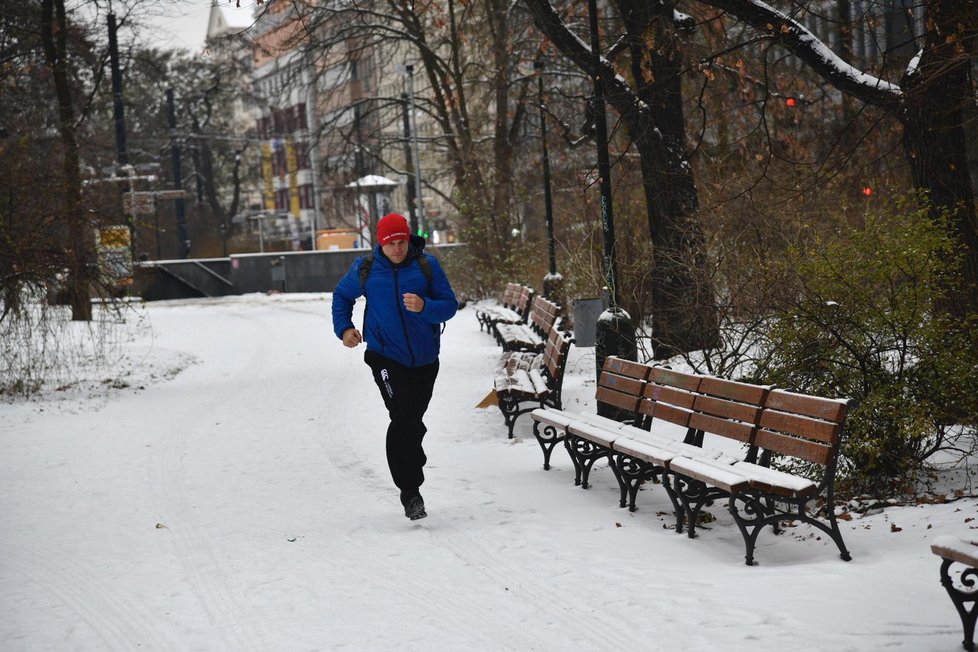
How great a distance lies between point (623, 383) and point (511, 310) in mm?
13071

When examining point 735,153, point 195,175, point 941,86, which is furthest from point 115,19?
point 195,175

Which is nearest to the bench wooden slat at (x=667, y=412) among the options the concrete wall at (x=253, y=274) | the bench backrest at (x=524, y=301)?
the bench backrest at (x=524, y=301)

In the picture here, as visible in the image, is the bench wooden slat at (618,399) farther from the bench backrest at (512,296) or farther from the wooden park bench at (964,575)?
the bench backrest at (512,296)

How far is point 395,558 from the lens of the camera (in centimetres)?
667

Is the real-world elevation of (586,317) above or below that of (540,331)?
above

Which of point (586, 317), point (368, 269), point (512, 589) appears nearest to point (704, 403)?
point (512, 589)

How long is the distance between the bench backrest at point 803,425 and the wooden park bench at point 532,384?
325cm

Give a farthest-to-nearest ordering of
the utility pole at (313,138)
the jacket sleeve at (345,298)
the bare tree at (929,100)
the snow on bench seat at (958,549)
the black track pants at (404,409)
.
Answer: the utility pole at (313,138) < the bare tree at (929,100) < the jacket sleeve at (345,298) < the black track pants at (404,409) < the snow on bench seat at (958,549)

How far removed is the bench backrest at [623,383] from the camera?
336 inches

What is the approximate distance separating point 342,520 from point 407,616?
2235 mm

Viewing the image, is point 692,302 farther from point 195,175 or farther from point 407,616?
point 195,175

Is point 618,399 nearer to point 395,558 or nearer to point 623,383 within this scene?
point 623,383

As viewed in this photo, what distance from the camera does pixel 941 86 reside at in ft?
31.6

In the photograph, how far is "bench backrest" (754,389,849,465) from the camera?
609 cm
